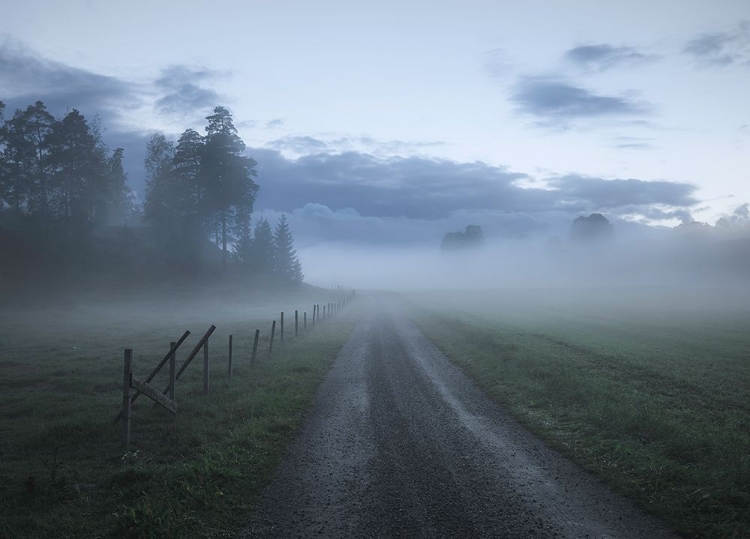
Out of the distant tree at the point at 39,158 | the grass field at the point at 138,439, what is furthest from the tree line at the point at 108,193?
the grass field at the point at 138,439

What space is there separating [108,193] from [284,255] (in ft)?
97.9

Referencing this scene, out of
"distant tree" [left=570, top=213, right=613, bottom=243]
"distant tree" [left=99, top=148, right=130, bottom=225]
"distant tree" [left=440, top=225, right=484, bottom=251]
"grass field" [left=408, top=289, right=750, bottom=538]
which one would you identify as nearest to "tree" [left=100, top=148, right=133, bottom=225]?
"distant tree" [left=99, top=148, right=130, bottom=225]

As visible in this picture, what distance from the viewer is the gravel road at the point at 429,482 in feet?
22.4

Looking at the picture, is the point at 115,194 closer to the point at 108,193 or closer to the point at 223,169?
the point at 108,193

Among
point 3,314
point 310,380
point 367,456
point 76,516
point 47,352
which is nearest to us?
point 76,516

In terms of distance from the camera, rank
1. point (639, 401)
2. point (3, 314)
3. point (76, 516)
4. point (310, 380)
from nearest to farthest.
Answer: point (76, 516) → point (639, 401) → point (310, 380) → point (3, 314)

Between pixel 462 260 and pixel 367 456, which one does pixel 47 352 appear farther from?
pixel 462 260

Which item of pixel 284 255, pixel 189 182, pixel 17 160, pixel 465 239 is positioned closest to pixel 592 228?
pixel 465 239

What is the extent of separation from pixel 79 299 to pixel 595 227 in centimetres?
16631

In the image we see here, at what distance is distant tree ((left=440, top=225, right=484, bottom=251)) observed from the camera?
180m

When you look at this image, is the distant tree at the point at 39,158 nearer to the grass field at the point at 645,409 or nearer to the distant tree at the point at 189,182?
the distant tree at the point at 189,182

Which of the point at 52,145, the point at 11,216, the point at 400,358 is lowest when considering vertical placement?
the point at 400,358

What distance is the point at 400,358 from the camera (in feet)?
73.4

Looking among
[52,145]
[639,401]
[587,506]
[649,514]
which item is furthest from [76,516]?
[52,145]
